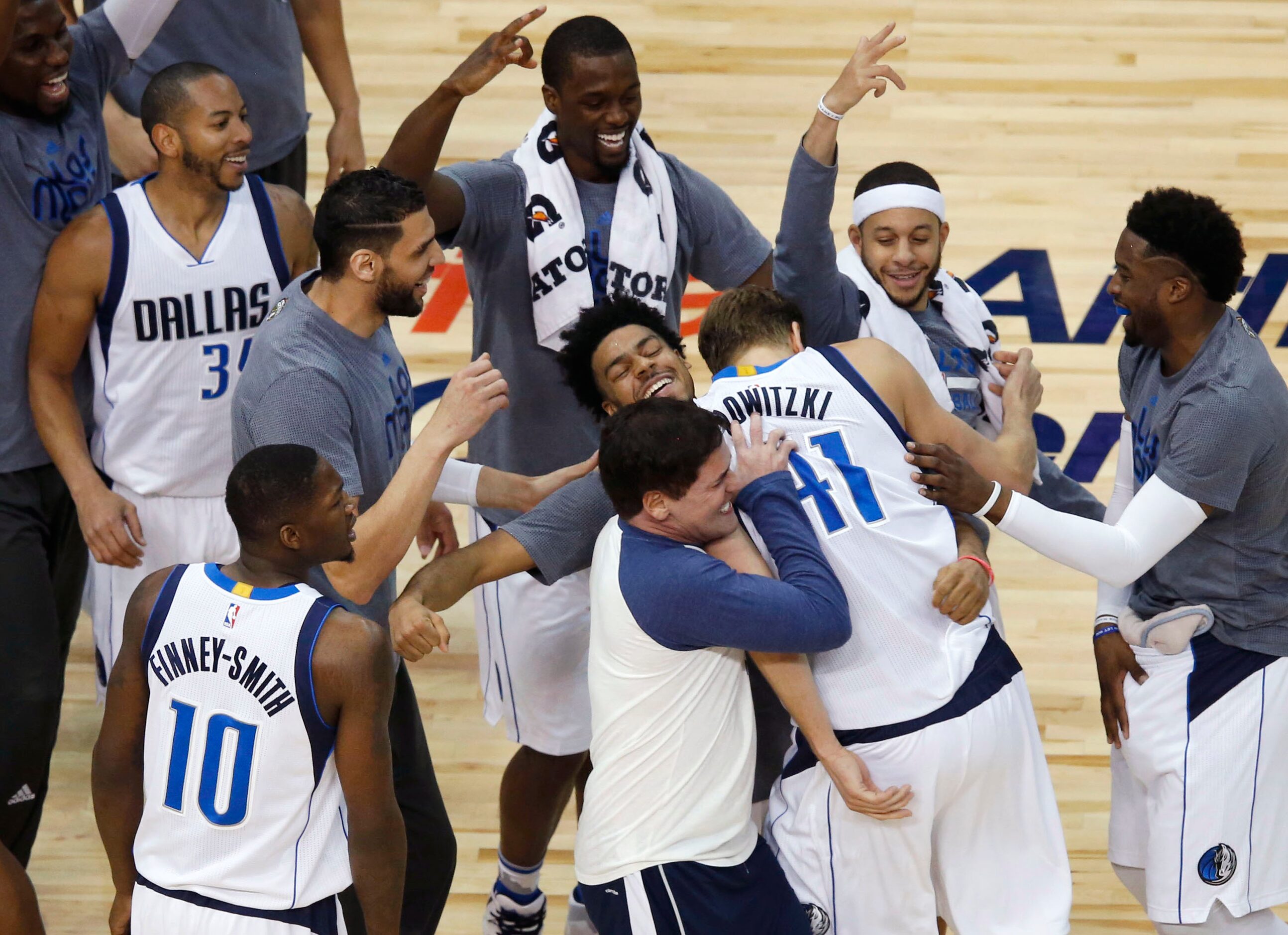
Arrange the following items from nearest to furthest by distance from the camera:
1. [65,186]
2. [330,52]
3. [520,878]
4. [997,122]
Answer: [65,186]
[520,878]
[330,52]
[997,122]

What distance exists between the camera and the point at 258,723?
233 centimetres

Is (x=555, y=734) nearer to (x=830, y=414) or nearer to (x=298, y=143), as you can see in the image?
(x=830, y=414)

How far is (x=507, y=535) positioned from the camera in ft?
9.30

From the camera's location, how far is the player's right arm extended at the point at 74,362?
3.16 metres

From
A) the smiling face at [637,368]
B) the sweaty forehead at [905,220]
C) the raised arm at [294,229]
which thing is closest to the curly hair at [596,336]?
the smiling face at [637,368]

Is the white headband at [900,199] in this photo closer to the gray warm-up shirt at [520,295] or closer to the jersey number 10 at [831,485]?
the gray warm-up shirt at [520,295]

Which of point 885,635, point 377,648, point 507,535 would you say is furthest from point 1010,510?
point 377,648

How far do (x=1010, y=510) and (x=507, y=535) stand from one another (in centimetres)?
93

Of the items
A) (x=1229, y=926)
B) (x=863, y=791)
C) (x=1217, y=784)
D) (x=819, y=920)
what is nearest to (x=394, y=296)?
(x=863, y=791)

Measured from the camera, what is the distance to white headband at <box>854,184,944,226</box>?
3270 mm

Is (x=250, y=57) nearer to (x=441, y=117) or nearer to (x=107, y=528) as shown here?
(x=441, y=117)

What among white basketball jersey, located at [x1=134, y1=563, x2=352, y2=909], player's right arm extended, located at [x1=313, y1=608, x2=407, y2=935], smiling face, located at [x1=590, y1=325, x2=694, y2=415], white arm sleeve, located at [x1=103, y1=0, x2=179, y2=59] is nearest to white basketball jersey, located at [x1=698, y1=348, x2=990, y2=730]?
smiling face, located at [x1=590, y1=325, x2=694, y2=415]

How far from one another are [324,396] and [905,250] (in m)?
1.30

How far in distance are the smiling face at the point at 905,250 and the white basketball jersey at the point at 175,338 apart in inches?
51.0
